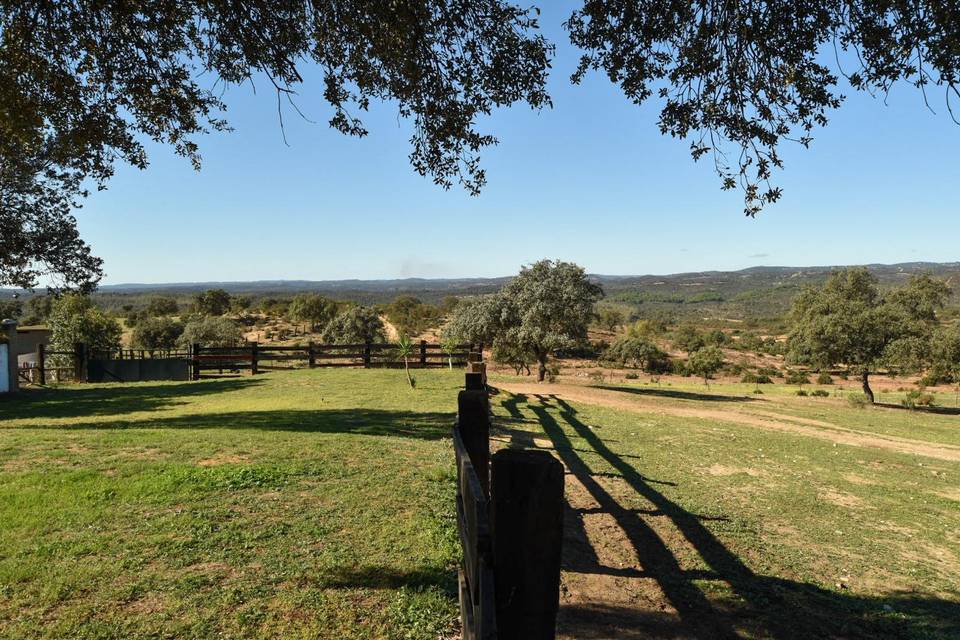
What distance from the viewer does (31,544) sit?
Result: 4.34 meters

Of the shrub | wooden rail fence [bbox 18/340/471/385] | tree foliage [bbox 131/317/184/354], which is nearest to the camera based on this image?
wooden rail fence [bbox 18/340/471/385]

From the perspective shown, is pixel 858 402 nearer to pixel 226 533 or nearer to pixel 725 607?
pixel 725 607

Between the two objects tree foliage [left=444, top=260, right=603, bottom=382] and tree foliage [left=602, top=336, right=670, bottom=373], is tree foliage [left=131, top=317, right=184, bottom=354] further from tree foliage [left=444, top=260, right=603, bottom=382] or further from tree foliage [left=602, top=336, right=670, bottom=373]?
tree foliage [left=602, top=336, right=670, bottom=373]

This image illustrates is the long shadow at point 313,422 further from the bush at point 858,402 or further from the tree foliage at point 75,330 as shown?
the tree foliage at point 75,330

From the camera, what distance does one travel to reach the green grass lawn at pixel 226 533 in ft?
11.4

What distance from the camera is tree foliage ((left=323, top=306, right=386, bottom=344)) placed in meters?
49.6

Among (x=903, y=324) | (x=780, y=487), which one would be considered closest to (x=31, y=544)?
(x=780, y=487)

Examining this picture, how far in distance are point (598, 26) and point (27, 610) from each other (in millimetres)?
6815

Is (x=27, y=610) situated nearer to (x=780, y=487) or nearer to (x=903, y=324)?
(x=780, y=487)

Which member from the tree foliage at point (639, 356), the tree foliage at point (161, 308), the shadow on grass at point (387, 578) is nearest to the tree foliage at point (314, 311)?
the tree foliage at point (161, 308)

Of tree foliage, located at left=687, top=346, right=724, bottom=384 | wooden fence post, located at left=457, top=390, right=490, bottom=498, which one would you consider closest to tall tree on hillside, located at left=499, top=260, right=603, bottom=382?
wooden fence post, located at left=457, top=390, right=490, bottom=498

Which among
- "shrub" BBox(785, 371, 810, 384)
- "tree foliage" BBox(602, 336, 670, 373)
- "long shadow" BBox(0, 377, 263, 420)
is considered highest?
"long shadow" BBox(0, 377, 263, 420)

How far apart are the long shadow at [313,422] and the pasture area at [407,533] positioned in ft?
0.37

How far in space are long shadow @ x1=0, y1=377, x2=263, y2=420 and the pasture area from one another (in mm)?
2137
